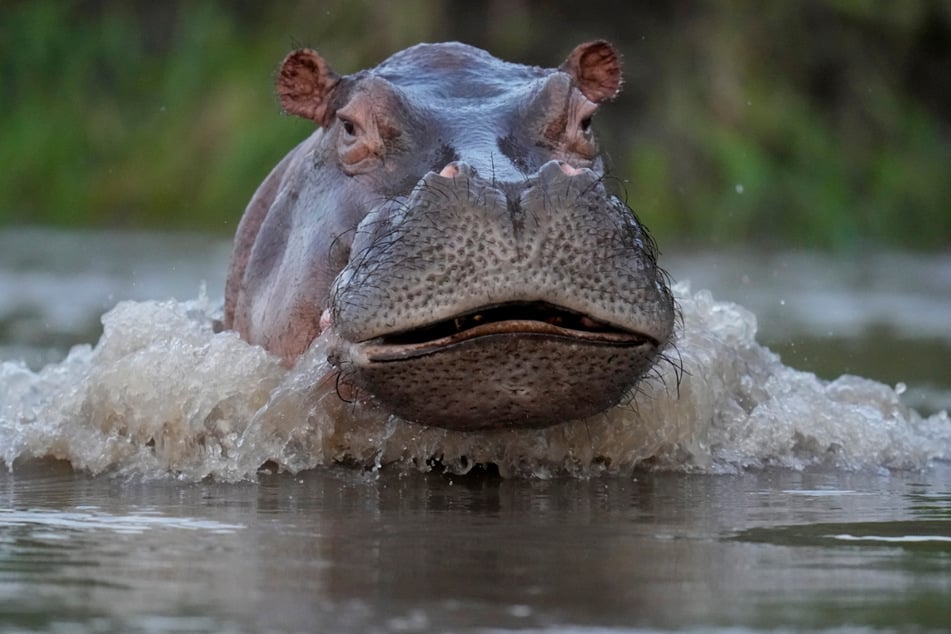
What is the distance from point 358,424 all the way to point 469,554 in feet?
4.99

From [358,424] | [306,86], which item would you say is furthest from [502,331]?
[306,86]

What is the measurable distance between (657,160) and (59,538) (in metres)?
15.6

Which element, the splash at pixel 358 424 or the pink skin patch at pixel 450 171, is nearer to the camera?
the pink skin patch at pixel 450 171

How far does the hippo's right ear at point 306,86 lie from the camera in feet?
18.7

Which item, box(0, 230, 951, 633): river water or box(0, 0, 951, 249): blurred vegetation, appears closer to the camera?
box(0, 230, 951, 633): river water

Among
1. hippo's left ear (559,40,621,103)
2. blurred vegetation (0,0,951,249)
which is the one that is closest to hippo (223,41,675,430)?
hippo's left ear (559,40,621,103)

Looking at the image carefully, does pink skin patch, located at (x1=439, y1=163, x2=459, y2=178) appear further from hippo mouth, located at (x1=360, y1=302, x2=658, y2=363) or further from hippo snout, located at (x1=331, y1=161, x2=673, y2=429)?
hippo mouth, located at (x1=360, y1=302, x2=658, y2=363)

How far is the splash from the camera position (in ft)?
17.0

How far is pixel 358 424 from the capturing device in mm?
5242

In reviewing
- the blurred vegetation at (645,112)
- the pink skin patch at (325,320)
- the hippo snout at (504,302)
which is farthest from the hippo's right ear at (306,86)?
the blurred vegetation at (645,112)

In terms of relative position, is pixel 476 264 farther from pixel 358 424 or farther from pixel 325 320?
pixel 358 424

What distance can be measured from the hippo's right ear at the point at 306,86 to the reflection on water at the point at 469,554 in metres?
1.19

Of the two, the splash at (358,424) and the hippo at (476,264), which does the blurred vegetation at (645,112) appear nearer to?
the splash at (358,424)

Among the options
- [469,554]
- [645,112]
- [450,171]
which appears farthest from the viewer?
[645,112]
